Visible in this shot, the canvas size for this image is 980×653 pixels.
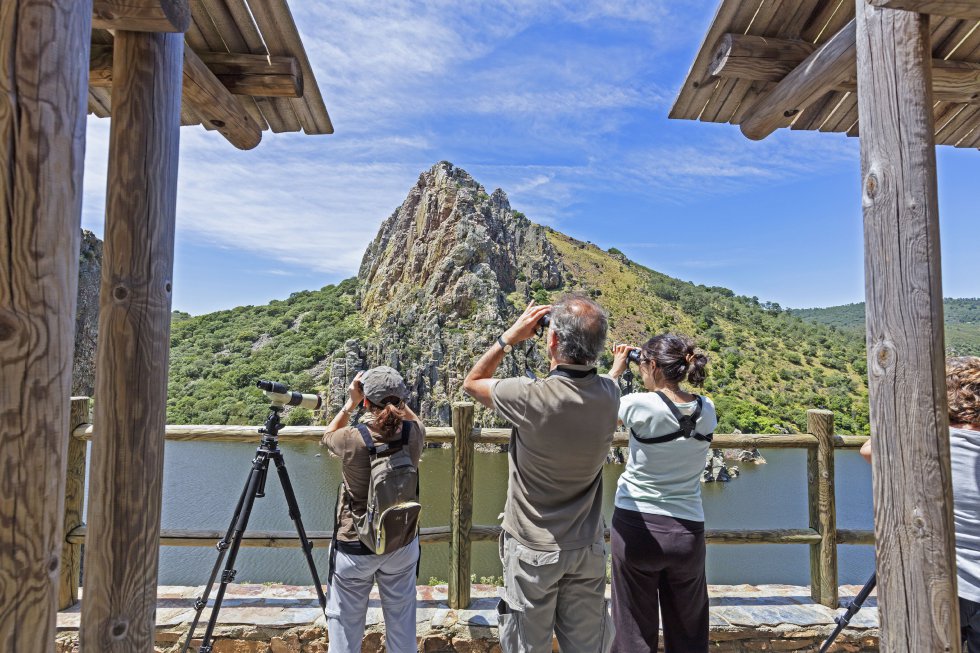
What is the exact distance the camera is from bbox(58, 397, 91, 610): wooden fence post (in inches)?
111

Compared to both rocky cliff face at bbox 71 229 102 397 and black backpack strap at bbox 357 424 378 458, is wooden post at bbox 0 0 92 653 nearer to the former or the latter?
black backpack strap at bbox 357 424 378 458

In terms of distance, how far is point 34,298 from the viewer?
97cm

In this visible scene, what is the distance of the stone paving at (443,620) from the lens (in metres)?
2.67

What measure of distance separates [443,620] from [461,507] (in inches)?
21.3

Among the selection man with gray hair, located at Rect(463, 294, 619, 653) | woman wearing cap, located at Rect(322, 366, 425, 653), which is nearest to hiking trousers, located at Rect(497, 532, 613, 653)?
man with gray hair, located at Rect(463, 294, 619, 653)

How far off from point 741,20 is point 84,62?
230cm

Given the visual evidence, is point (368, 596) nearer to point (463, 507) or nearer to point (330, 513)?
point (463, 507)

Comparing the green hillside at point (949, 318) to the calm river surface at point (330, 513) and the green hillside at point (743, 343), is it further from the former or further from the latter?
the calm river surface at point (330, 513)

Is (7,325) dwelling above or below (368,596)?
above

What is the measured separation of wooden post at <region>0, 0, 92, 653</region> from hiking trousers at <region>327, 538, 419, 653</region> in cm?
117

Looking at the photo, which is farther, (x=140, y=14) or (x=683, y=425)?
(x=683, y=425)

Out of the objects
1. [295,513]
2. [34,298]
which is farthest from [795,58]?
[295,513]

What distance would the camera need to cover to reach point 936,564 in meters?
1.42

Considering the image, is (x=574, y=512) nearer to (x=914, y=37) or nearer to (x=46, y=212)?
(x=46, y=212)
